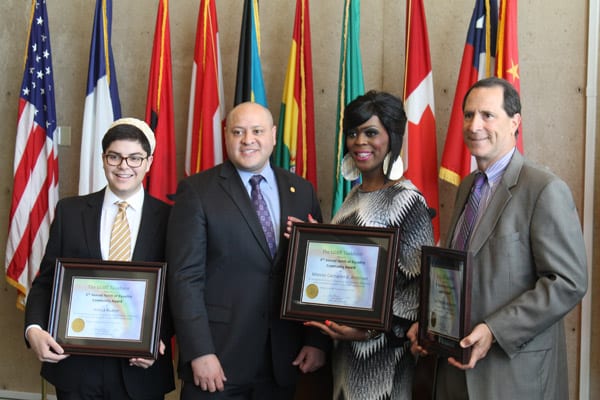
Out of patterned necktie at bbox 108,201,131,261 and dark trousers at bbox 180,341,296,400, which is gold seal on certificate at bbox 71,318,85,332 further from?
dark trousers at bbox 180,341,296,400

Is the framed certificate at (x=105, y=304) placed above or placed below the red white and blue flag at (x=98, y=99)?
below

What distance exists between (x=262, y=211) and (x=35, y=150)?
2397 mm

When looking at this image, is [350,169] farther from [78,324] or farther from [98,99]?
[98,99]

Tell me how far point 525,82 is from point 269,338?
2.38m

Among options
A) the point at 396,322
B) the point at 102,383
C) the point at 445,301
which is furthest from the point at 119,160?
the point at 445,301

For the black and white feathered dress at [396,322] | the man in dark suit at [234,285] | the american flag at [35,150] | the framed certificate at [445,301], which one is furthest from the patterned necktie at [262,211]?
the american flag at [35,150]

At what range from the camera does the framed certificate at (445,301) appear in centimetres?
194

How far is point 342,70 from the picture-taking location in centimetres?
385

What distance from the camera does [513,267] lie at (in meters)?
2.03

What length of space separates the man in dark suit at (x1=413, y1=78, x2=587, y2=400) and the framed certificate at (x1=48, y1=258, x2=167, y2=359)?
3.33ft

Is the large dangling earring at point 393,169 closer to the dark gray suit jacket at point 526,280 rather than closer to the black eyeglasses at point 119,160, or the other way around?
the dark gray suit jacket at point 526,280

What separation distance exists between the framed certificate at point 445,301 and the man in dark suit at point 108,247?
0.95 m

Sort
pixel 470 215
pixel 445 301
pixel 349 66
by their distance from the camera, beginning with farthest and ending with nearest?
pixel 349 66 < pixel 470 215 < pixel 445 301

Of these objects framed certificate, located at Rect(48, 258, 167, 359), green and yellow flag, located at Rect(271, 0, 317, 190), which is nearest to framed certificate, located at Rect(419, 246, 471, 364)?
framed certificate, located at Rect(48, 258, 167, 359)
